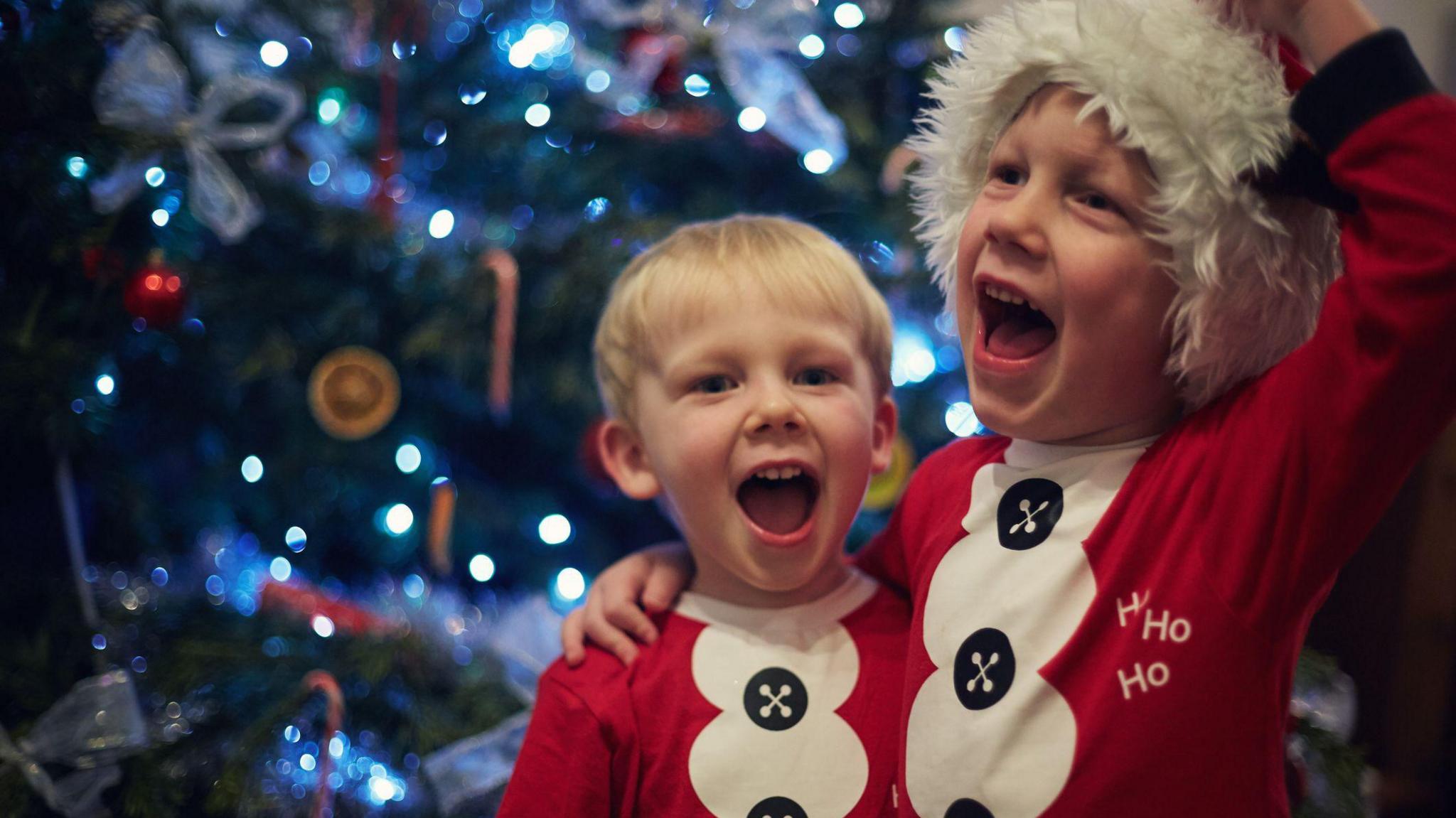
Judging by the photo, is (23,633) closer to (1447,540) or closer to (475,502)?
(475,502)

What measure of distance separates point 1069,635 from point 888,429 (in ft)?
1.23

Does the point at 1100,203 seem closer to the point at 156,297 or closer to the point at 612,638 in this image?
the point at 612,638

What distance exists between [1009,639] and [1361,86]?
43cm

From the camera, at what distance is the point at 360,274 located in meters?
1.62

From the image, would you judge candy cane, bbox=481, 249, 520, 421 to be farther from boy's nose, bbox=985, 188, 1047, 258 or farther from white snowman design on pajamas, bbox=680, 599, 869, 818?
boy's nose, bbox=985, 188, 1047, 258

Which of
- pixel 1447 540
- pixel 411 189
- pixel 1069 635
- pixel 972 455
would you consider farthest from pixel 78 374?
pixel 1447 540

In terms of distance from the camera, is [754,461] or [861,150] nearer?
[754,461]

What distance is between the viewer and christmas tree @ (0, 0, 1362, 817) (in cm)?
135

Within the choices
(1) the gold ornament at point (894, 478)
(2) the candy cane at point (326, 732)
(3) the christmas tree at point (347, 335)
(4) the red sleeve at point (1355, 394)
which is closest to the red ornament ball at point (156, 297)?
(3) the christmas tree at point (347, 335)

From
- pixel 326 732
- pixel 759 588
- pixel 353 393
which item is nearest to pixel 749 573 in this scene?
pixel 759 588

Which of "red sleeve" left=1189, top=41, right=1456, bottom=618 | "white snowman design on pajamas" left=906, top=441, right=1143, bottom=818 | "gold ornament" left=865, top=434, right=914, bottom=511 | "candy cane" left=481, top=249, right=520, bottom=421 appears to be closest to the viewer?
"red sleeve" left=1189, top=41, right=1456, bottom=618

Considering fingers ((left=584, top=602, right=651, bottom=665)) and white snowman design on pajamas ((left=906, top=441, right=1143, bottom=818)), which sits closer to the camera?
white snowman design on pajamas ((left=906, top=441, right=1143, bottom=818))

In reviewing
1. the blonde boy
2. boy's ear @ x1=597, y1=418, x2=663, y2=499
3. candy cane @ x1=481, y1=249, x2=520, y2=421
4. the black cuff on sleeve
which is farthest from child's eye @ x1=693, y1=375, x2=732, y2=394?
candy cane @ x1=481, y1=249, x2=520, y2=421

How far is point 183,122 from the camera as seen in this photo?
4.66 feet
